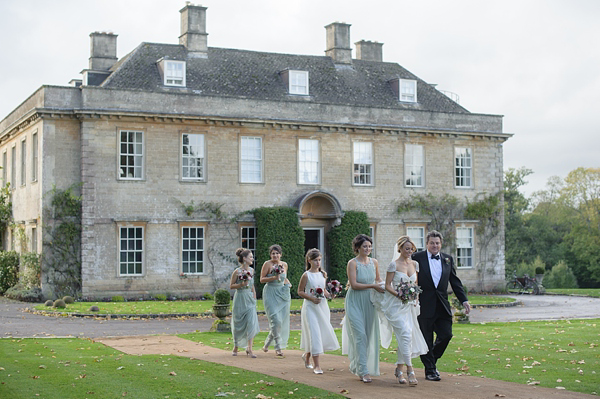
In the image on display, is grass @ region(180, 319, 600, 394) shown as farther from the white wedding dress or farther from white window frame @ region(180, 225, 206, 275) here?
white window frame @ region(180, 225, 206, 275)

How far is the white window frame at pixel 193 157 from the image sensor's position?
30.9m

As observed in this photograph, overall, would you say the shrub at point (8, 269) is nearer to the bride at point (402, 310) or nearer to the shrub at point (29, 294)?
the shrub at point (29, 294)

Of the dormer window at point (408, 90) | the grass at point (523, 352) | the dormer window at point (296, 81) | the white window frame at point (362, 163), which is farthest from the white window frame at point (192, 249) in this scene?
the grass at point (523, 352)

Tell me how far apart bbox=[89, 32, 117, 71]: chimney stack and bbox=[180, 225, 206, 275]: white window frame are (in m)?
10.1

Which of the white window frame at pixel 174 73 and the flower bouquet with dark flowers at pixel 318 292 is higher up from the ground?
the white window frame at pixel 174 73

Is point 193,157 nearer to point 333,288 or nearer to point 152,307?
point 152,307

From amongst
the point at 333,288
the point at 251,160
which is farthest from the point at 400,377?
the point at 251,160

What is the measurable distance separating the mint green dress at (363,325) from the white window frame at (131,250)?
19.0 meters

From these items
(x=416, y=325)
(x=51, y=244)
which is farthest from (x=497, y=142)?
(x=416, y=325)

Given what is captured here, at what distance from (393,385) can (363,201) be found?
22.9 m

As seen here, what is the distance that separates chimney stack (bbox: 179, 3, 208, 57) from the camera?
112 feet

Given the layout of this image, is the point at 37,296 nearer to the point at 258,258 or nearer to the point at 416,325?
the point at 258,258

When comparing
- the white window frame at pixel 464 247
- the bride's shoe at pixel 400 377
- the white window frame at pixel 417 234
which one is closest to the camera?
the bride's shoe at pixel 400 377

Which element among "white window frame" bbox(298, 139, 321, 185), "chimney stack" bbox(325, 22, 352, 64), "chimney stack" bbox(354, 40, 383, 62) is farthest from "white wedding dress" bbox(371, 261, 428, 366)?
"chimney stack" bbox(354, 40, 383, 62)
